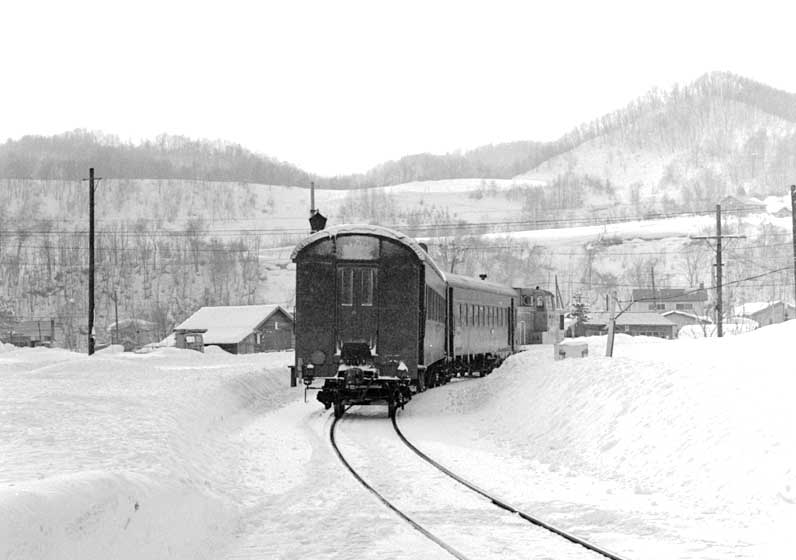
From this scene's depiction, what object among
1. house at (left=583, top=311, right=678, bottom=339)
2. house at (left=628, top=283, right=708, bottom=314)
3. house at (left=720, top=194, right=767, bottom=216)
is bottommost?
house at (left=583, top=311, right=678, bottom=339)

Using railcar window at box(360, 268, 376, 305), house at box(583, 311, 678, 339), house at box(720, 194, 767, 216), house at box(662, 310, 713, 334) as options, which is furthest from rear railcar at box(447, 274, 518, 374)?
house at box(720, 194, 767, 216)

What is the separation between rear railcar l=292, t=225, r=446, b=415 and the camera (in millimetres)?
19672

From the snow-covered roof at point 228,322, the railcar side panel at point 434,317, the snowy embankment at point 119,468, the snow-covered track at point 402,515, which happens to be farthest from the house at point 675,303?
the snow-covered track at point 402,515

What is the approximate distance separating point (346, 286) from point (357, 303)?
47cm

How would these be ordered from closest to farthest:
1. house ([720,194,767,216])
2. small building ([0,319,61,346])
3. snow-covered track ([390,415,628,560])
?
1. snow-covered track ([390,415,628,560])
2. small building ([0,319,61,346])
3. house ([720,194,767,216])

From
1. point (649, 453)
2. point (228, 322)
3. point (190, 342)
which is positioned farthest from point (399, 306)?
point (228, 322)

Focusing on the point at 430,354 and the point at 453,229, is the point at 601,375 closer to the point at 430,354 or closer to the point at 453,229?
the point at 430,354

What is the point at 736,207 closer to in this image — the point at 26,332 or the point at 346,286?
the point at 26,332

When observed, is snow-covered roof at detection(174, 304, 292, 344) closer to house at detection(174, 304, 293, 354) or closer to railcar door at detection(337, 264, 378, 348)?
house at detection(174, 304, 293, 354)

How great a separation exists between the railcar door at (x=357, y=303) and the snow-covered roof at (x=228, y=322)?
5143 cm

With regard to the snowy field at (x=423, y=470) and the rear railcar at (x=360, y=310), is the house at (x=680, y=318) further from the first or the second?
the snowy field at (x=423, y=470)

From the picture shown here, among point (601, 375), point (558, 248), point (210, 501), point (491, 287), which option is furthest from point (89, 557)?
point (558, 248)

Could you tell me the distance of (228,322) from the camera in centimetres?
7425

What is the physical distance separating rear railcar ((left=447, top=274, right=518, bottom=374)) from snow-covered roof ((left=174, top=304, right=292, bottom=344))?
36.3 meters
